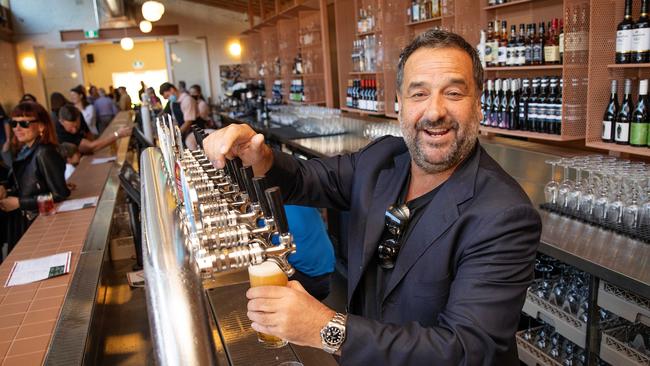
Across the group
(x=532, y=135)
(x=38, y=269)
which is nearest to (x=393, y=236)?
(x=38, y=269)

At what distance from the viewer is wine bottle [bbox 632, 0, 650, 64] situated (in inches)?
114

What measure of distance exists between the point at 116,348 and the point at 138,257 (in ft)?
2.66

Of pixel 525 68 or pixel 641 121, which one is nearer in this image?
pixel 641 121

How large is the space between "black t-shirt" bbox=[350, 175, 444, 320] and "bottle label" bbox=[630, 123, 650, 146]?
80.2 inches

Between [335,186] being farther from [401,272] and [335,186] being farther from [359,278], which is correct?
[401,272]

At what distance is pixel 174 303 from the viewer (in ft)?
2.28

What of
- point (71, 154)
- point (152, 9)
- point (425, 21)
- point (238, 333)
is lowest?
point (238, 333)

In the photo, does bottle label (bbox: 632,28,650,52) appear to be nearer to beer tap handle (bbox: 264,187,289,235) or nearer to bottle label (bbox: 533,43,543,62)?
bottle label (bbox: 533,43,543,62)

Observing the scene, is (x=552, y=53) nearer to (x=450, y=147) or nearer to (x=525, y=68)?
(x=525, y=68)

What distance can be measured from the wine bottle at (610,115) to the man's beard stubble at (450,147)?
2.17 metres

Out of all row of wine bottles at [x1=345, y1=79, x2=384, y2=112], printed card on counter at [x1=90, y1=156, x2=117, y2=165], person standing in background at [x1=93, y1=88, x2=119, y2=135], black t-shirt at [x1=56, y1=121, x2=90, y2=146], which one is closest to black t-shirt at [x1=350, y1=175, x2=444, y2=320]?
printed card on counter at [x1=90, y1=156, x2=117, y2=165]

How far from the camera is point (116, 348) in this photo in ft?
6.53

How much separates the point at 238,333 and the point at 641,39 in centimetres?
258

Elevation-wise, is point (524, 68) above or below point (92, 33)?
below
